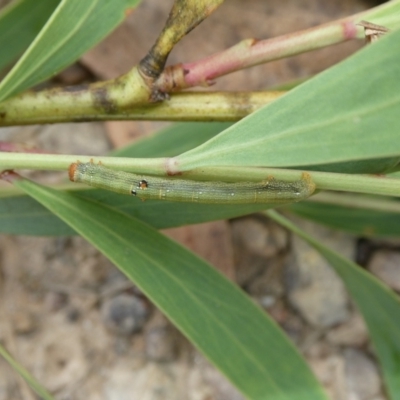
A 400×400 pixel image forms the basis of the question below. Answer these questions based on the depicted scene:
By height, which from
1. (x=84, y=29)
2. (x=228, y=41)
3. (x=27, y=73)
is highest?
(x=228, y=41)

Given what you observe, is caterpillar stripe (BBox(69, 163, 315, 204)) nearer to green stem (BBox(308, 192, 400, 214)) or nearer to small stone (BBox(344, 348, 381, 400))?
green stem (BBox(308, 192, 400, 214))

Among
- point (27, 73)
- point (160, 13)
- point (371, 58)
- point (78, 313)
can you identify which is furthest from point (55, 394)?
point (371, 58)

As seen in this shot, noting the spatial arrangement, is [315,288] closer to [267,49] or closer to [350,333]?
[350,333]

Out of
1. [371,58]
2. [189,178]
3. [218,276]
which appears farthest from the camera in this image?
[218,276]

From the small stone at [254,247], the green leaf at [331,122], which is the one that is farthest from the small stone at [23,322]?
the green leaf at [331,122]

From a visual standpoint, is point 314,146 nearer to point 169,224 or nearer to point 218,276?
point 169,224

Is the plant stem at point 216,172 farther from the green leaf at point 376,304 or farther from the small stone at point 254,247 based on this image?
the small stone at point 254,247

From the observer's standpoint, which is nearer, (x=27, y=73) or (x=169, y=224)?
(x=27, y=73)
